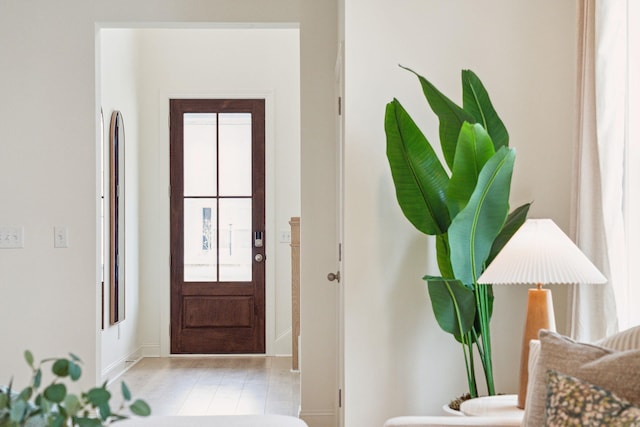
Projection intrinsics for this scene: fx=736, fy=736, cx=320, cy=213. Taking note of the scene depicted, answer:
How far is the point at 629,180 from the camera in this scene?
108 inches

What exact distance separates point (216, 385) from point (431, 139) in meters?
2.95

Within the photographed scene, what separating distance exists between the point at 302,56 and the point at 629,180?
2074mm

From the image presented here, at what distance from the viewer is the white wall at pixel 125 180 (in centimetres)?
545

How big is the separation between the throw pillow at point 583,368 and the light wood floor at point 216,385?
2919 millimetres

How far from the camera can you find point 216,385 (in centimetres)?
538

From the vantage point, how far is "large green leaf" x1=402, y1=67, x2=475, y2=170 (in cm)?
282

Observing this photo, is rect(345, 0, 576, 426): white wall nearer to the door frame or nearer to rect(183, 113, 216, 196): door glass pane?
the door frame

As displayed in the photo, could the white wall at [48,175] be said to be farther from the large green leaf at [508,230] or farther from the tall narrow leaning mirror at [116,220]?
the large green leaf at [508,230]

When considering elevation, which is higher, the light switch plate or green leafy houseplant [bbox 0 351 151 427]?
the light switch plate

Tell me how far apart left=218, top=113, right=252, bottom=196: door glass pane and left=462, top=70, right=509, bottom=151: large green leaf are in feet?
12.6

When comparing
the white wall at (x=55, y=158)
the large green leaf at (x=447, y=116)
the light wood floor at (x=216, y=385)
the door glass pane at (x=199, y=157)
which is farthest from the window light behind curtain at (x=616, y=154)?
the door glass pane at (x=199, y=157)

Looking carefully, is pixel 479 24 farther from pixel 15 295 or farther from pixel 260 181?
pixel 260 181

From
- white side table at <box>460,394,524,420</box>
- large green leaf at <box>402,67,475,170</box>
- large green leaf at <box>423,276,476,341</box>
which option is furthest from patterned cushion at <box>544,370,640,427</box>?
large green leaf at <box>402,67,475,170</box>

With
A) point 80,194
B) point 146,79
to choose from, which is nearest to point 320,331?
point 80,194
